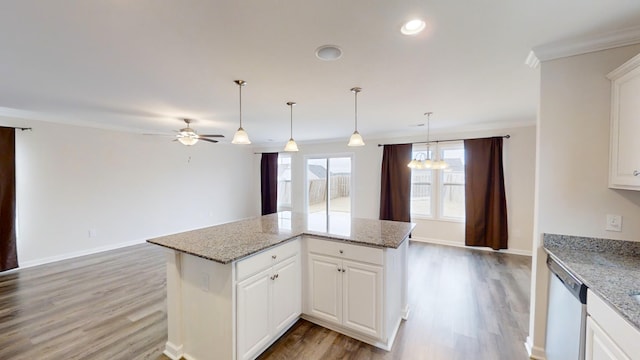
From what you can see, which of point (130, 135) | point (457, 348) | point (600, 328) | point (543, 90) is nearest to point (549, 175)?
point (543, 90)

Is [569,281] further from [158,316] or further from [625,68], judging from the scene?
[158,316]

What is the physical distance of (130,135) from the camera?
518cm

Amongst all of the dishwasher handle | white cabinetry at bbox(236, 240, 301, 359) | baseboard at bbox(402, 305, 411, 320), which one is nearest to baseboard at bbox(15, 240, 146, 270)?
white cabinetry at bbox(236, 240, 301, 359)

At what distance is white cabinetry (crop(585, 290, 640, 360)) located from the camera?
105 cm

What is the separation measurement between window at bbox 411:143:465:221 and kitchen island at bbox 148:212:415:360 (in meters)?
3.14

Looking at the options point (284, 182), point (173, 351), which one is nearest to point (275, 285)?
point (173, 351)

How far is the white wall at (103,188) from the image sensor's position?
4047mm

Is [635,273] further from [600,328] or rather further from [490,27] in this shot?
[490,27]

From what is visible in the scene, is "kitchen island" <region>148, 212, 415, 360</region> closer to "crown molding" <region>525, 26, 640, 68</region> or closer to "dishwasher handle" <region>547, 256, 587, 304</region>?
"dishwasher handle" <region>547, 256, 587, 304</region>

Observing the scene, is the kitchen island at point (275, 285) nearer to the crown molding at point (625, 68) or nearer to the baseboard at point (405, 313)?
the baseboard at point (405, 313)

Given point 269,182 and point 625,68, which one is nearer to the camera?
point 625,68

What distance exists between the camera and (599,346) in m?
1.27

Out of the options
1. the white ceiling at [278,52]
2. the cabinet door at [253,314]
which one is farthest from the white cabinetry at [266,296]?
the white ceiling at [278,52]

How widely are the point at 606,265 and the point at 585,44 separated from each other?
149cm
